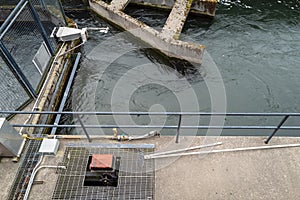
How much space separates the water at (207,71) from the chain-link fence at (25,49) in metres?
1.74

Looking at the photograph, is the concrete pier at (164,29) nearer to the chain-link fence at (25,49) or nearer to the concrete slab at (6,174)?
the chain-link fence at (25,49)

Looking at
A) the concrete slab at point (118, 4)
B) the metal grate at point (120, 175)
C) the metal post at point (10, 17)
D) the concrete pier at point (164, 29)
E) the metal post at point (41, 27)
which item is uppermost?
the concrete slab at point (118, 4)

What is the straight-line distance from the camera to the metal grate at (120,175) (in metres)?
4.57

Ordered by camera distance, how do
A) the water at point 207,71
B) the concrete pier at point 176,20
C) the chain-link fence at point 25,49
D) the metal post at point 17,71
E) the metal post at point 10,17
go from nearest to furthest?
1. the metal post at point 17,71
2. the metal post at point 10,17
3. the chain-link fence at point 25,49
4. the water at point 207,71
5. the concrete pier at point 176,20

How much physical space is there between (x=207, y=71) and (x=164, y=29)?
2982mm

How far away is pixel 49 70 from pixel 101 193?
6266 mm

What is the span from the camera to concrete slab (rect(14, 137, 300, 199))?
15.4 ft

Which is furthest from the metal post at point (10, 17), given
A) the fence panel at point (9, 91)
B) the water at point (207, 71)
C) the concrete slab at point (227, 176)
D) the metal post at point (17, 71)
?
the concrete slab at point (227, 176)

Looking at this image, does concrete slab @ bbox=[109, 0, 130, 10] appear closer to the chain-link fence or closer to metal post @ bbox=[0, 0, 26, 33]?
the chain-link fence

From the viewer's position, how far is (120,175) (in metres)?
4.79

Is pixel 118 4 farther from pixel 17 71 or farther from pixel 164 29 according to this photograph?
pixel 17 71

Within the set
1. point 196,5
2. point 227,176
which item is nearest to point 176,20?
point 196,5

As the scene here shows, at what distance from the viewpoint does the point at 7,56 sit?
22.0 feet

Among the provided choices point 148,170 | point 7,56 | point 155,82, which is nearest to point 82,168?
point 148,170
